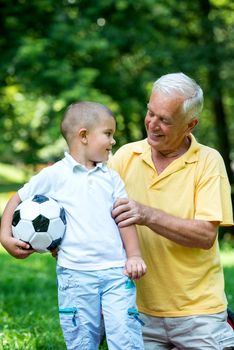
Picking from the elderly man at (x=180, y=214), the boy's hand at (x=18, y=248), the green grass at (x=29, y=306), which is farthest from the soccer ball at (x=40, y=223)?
the green grass at (x=29, y=306)

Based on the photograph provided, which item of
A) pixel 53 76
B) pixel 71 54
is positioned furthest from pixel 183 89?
pixel 71 54

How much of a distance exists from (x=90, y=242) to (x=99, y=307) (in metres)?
0.36

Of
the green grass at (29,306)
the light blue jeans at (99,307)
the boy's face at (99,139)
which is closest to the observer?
the light blue jeans at (99,307)

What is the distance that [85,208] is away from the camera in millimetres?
3725

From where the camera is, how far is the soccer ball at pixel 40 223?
369cm

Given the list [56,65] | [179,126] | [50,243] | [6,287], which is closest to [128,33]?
[56,65]

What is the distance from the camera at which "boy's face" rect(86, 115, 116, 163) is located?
3.78 metres

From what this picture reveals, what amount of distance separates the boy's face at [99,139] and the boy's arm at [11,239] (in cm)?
47

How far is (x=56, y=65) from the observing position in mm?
8859

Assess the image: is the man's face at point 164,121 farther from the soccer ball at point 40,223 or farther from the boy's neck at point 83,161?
the soccer ball at point 40,223

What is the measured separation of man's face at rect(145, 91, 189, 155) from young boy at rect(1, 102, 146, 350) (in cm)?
40

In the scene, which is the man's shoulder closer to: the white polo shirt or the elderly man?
the elderly man

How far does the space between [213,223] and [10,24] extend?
522 centimetres

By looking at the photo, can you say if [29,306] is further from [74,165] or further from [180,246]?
[74,165]
